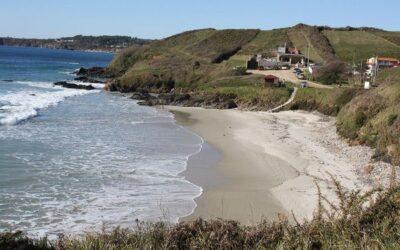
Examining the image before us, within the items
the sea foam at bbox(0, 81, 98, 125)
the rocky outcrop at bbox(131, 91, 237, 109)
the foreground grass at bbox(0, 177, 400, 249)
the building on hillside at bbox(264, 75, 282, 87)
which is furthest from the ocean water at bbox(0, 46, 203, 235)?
the building on hillside at bbox(264, 75, 282, 87)

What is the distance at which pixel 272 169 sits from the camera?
774 inches

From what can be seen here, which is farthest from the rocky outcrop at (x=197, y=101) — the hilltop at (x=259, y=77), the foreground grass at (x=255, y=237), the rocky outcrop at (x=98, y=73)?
the foreground grass at (x=255, y=237)

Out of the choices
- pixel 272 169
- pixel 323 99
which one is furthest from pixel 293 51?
pixel 272 169

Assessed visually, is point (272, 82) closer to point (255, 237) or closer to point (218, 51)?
point (218, 51)

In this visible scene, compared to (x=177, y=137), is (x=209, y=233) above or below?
above

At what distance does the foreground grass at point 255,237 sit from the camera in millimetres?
6371

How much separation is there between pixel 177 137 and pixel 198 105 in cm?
1914

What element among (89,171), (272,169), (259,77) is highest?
(259,77)

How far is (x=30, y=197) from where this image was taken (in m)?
14.2

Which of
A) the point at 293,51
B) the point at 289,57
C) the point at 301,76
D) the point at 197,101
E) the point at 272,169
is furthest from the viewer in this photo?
the point at 293,51

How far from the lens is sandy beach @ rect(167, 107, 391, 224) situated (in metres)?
14.6

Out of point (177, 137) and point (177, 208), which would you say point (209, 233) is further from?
point (177, 137)

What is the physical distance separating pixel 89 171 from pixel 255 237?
1176 cm

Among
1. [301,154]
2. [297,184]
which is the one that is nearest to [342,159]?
[301,154]
